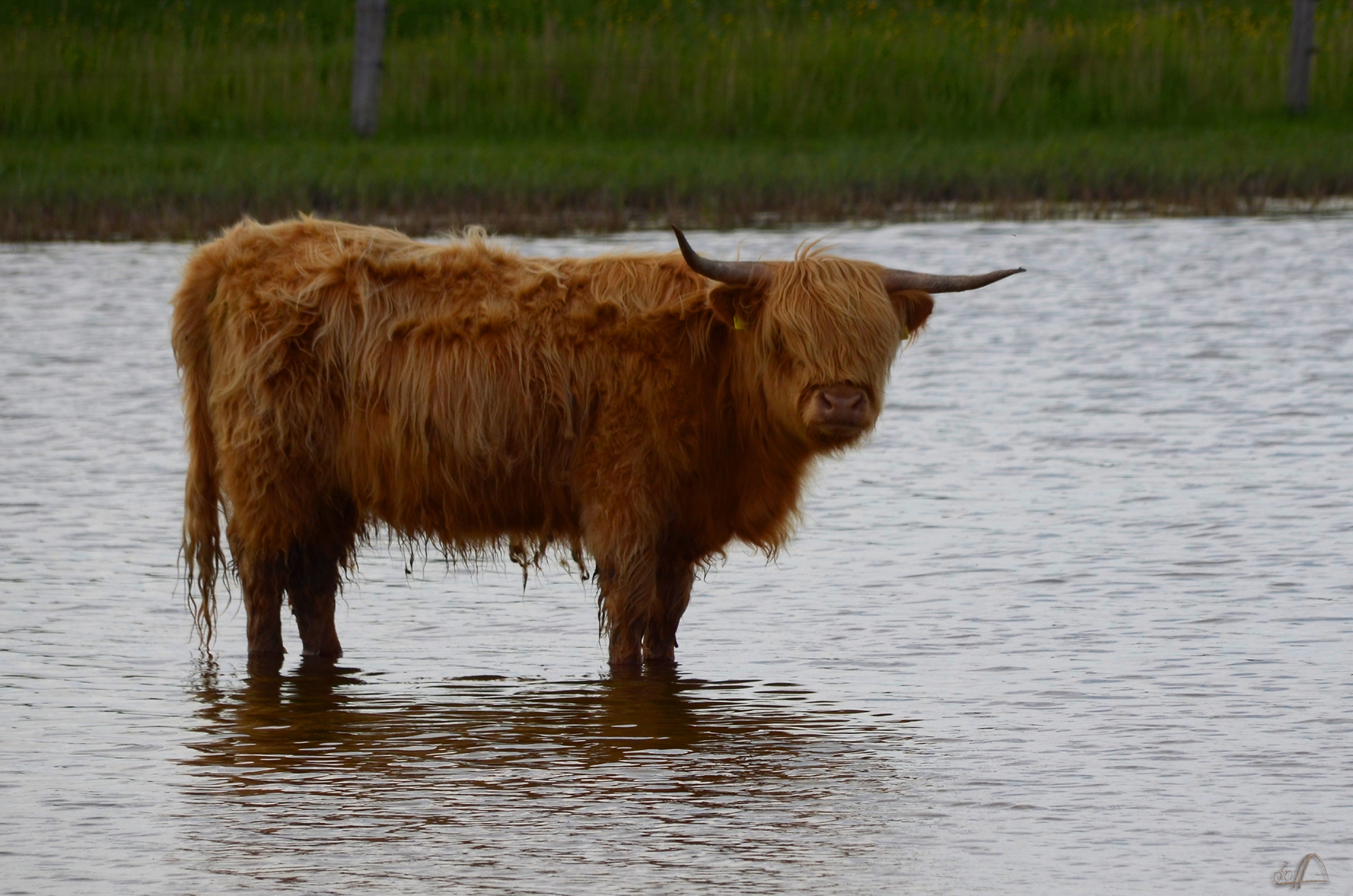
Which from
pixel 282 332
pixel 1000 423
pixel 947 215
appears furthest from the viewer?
pixel 947 215

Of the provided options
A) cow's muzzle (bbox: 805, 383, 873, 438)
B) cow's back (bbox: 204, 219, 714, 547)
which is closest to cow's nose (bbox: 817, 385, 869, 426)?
cow's muzzle (bbox: 805, 383, 873, 438)

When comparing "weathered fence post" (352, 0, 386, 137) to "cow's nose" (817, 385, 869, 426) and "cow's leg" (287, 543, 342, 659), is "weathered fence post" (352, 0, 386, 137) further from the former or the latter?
"cow's nose" (817, 385, 869, 426)

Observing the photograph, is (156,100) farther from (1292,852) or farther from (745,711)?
(1292,852)

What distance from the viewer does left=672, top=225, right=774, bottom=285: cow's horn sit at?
4.96 meters

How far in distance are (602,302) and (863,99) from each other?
47.9 ft

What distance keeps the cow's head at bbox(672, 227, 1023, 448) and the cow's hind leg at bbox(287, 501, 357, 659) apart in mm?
1183

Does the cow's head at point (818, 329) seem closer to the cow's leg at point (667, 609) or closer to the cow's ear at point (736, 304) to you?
the cow's ear at point (736, 304)

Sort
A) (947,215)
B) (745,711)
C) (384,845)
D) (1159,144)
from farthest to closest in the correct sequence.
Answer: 1. (1159,144)
2. (947,215)
3. (745,711)
4. (384,845)

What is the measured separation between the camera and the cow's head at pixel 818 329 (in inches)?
192

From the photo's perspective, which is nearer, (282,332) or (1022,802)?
(1022,802)

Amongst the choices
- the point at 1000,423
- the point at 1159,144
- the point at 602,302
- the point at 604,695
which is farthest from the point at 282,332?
the point at 1159,144

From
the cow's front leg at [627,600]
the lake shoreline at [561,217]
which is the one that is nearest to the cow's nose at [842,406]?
the cow's front leg at [627,600]

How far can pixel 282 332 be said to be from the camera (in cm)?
518

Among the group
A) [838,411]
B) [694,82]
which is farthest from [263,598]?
[694,82]
